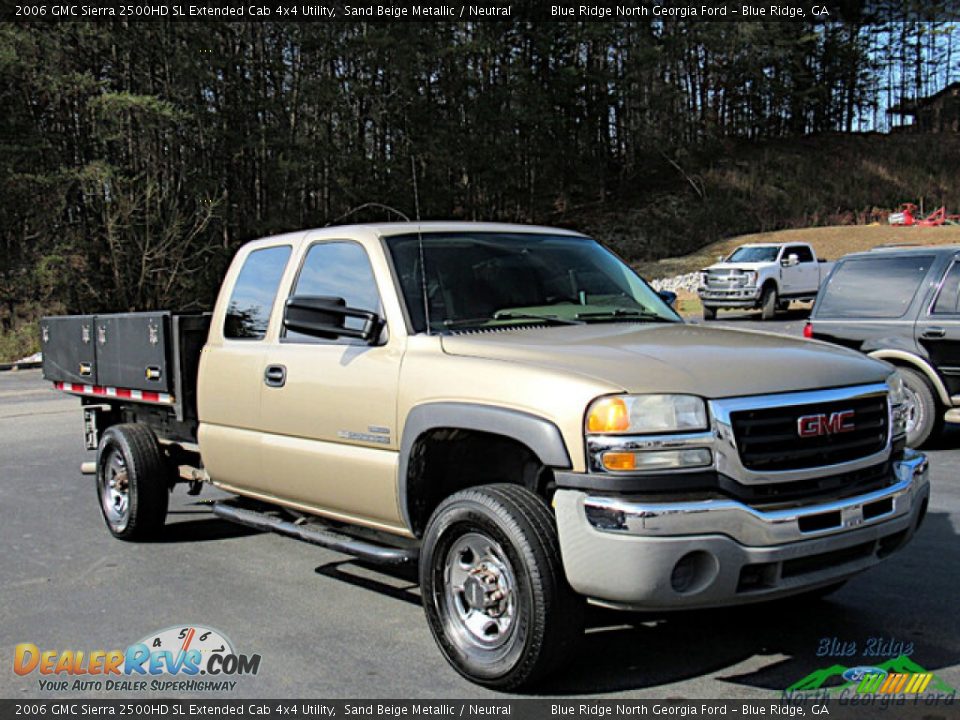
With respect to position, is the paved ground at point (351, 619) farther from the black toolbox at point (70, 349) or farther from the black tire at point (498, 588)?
the black toolbox at point (70, 349)

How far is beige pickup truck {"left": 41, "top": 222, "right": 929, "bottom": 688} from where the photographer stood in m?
3.87

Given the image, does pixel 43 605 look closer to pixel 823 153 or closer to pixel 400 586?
pixel 400 586

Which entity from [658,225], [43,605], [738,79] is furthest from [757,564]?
[738,79]

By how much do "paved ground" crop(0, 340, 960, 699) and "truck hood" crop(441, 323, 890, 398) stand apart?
42.1 inches

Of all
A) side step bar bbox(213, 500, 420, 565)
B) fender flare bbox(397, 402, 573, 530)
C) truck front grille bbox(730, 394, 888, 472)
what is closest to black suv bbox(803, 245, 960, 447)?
truck front grille bbox(730, 394, 888, 472)

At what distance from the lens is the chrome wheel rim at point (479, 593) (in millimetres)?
4188

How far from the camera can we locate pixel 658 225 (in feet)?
177

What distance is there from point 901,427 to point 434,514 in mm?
2195

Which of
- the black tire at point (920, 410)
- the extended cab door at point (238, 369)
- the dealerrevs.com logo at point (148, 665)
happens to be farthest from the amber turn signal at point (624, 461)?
the black tire at point (920, 410)

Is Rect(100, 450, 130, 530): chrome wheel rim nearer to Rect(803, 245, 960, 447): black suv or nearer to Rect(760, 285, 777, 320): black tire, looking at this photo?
Rect(803, 245, 960, 447): black suv

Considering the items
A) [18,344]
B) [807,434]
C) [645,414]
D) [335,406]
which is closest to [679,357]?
[645,414]

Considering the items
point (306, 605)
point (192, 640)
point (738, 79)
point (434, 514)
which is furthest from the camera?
point (738, 79)

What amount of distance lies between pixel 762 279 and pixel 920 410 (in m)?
18.1
